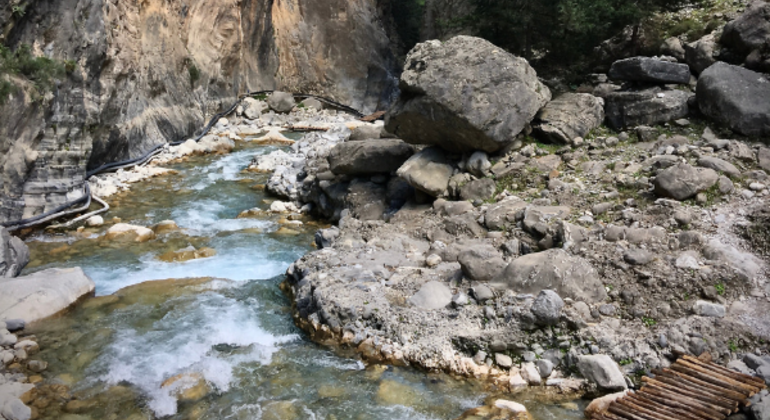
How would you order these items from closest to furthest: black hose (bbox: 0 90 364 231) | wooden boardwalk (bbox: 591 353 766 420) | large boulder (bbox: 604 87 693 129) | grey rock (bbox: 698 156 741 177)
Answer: wooden boardwalk (bbox: 591 353 766 420) < grey rock (bbox: 698 156 741 177) < black hose (bbox: 0 90 364 231) < large boulder (bbox: 604 87 693 129)

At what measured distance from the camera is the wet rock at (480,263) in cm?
665

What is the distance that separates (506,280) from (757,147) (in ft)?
16.5

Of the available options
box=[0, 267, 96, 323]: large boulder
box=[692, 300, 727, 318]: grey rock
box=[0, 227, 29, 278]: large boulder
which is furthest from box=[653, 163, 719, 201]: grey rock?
box=[0, 227, 29, 278]: large boulder

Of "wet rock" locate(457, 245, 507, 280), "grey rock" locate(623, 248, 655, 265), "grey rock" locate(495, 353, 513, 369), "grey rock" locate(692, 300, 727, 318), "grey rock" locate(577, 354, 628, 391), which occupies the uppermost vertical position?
"grey rock" locate(623, 248, 655, 265)

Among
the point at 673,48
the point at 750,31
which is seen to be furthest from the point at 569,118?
the point at 673,48

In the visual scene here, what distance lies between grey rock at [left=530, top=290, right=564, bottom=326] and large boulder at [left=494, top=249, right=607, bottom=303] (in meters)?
0.38

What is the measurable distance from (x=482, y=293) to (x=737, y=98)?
20.1ft

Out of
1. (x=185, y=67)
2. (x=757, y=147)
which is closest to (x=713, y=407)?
(x=757, y=147)

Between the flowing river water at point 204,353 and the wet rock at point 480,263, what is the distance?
1.56m

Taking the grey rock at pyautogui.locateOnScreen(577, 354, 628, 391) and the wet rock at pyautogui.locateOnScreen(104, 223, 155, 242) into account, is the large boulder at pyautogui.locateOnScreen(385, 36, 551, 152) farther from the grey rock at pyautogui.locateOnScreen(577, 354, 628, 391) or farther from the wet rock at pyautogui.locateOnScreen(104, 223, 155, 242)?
the wet rock at pyautogui.locateOnScreen(104, 223, 155, 242)

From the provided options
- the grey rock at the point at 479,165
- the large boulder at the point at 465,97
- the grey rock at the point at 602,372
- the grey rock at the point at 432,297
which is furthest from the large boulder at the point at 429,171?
the grey rock at the point at 602,372

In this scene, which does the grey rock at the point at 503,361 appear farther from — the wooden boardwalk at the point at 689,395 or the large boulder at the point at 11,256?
the large boulder at the point at 11,256

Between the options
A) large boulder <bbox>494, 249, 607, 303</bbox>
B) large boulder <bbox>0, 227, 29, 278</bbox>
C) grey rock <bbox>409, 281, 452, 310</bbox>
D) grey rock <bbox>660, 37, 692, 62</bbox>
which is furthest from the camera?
grey rock <bbox>660, 37, 692, 62</bbox>

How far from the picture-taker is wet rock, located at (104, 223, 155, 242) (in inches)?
386
